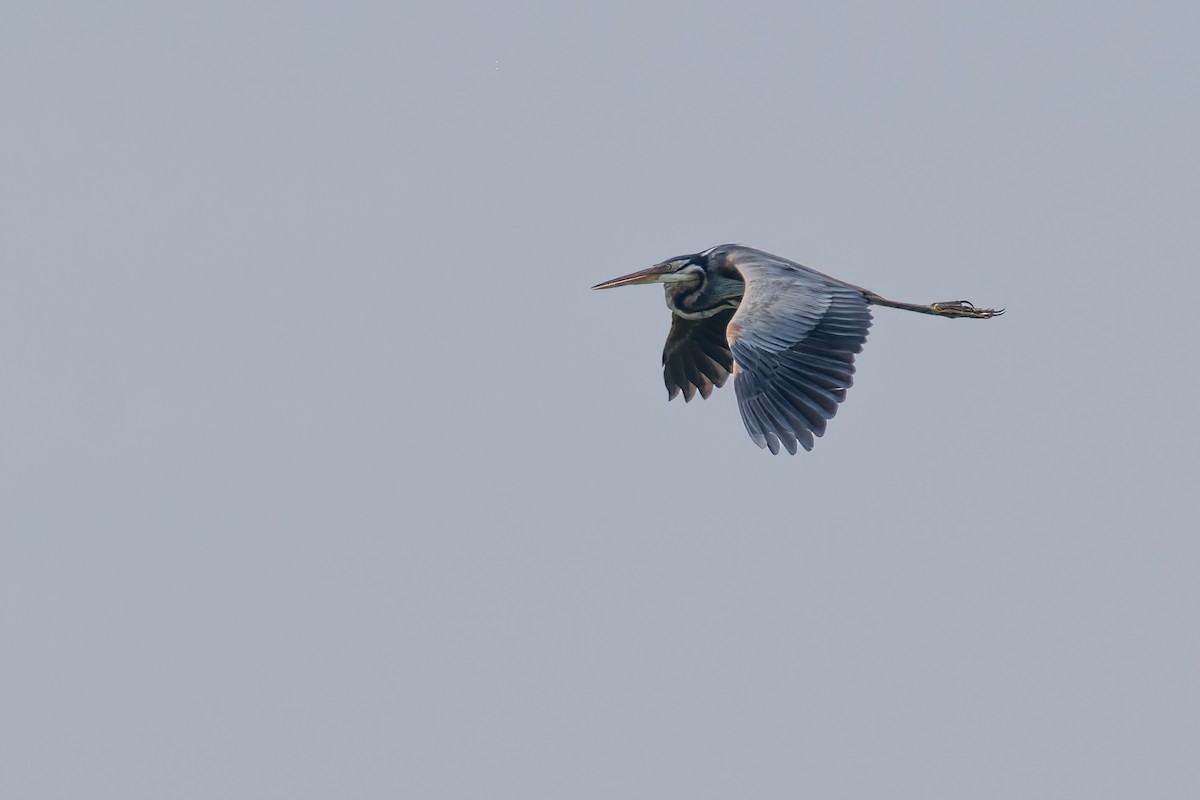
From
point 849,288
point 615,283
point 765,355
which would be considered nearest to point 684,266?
point 615,283

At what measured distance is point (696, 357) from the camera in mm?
13289

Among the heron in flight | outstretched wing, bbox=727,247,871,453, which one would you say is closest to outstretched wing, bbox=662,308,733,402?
the heron in flight

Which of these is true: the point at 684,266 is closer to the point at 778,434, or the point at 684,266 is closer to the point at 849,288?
the point at 849,288

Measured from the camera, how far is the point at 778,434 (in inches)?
396

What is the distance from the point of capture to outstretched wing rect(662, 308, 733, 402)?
1318cm

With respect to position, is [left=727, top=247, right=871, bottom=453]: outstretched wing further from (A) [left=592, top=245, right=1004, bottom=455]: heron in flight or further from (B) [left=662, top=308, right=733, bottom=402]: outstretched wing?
(B) [left=662, top=308, right=733, bottom=402]: outstretched wing

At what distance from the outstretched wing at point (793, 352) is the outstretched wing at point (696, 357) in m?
1.46

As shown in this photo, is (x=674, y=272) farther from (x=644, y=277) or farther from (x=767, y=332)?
(x=767, y=332)

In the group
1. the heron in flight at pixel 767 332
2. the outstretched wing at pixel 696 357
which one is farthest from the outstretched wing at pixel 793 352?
the outstretched wing at pixel 696 357

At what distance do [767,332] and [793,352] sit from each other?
285 mm

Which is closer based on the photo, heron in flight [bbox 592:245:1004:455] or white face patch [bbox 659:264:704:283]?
heron in flight [bbox 592:245:1004:455]

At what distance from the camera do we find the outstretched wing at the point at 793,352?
33.2 feet

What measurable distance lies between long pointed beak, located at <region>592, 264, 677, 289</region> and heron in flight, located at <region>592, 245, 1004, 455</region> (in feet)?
0.03

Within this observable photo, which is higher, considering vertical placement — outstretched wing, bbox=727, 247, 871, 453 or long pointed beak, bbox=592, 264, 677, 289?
long pointed beak, bbox=592, 264, 677, 289
